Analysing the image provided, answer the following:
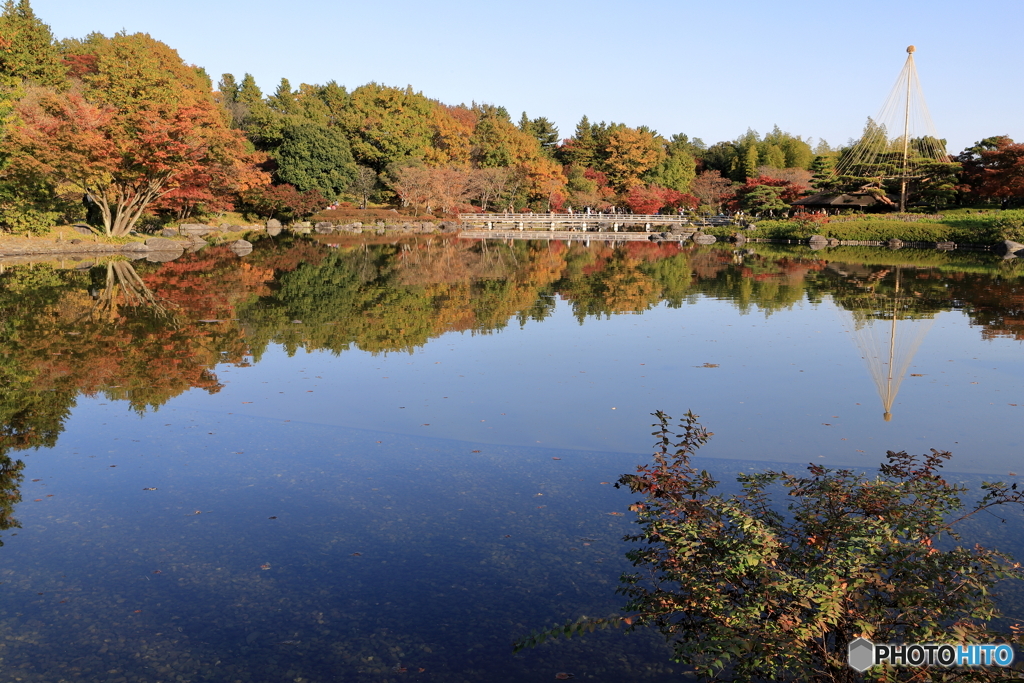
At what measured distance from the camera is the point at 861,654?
2752mm

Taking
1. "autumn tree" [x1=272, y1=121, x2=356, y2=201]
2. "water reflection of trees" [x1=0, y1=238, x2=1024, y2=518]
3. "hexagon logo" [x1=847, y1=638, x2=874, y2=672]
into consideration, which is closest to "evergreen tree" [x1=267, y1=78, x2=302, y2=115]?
"autumn tree" [x1=272, y1=121, x2=356, y2=201]

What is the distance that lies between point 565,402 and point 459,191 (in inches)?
2010

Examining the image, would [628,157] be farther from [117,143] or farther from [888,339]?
[888,339]

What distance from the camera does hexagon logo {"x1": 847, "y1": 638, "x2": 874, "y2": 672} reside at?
2730 mm

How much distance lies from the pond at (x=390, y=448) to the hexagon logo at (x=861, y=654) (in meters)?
1.01

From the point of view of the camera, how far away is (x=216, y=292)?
56.4 feet

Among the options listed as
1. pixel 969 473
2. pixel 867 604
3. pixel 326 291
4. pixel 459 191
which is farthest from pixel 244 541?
pixel 459 191

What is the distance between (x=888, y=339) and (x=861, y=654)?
34.3 feet

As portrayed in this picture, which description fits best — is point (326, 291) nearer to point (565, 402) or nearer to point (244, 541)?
point (565, 402)

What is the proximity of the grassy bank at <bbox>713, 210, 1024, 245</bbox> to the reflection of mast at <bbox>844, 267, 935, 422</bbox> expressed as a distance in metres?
23.7

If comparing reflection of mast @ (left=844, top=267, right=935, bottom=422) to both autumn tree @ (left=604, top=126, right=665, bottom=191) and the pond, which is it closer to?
the pond

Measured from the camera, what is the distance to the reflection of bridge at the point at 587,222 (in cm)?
5359

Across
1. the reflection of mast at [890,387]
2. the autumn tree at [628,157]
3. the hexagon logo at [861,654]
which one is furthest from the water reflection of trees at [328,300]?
the autumn tree at [628,157]

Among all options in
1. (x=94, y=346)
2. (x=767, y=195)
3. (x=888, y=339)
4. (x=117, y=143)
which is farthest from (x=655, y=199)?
(x=94, y=346)
